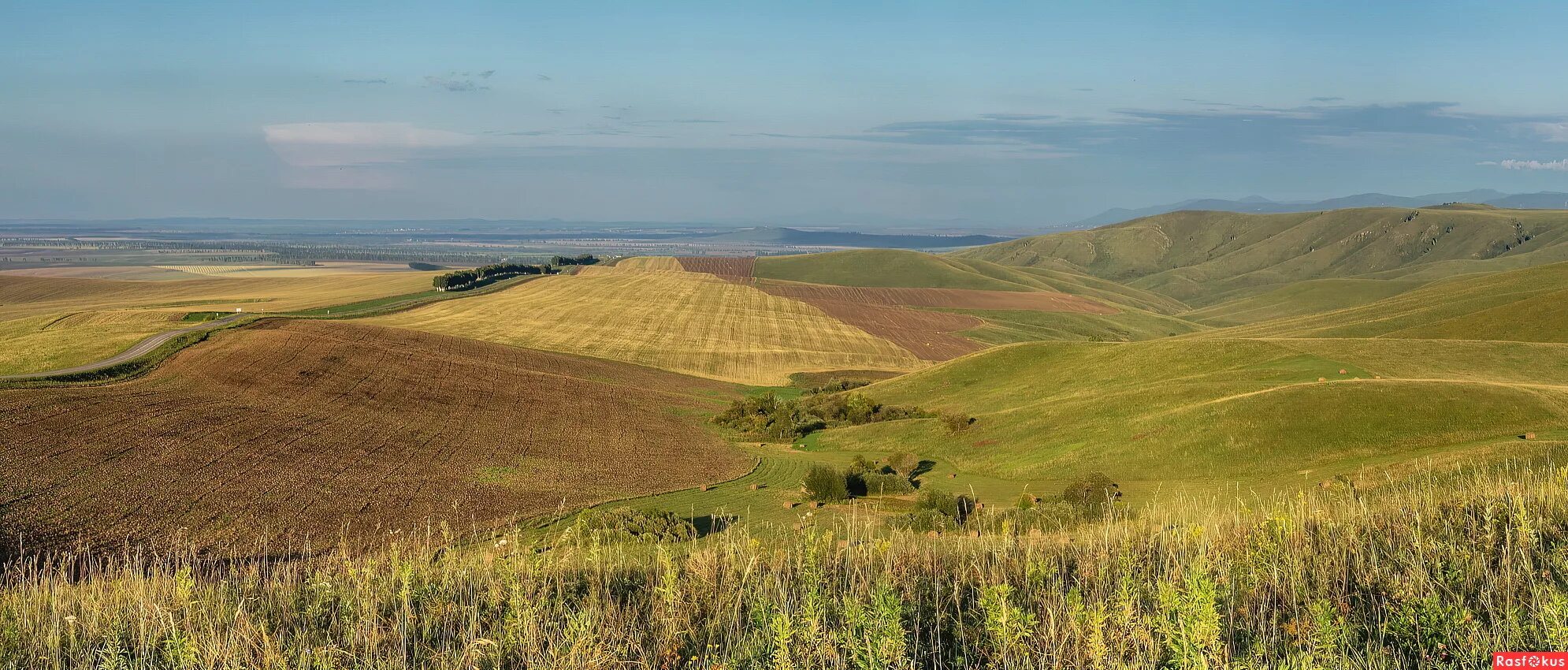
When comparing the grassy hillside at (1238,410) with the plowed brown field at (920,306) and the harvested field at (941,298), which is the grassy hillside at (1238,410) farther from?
the harvested field at (941,298)

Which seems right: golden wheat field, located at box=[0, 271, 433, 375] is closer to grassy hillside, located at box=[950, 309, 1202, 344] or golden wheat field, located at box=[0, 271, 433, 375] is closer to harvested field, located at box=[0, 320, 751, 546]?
harvested field, located at box=[0, 320, 751, 546]

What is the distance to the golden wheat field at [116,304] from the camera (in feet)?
184

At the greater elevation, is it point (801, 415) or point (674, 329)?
point (674, 329)

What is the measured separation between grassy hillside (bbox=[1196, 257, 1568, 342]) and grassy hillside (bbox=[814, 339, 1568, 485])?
16262 mm

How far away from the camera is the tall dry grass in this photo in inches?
397

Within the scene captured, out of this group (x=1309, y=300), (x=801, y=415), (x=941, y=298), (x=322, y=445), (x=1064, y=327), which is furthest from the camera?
(x=1309, y=300)

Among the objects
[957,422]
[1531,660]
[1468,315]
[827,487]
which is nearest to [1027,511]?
[827,487]

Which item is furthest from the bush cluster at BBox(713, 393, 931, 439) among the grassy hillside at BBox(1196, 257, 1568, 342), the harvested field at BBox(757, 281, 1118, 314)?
the harvested field at BBox(757, 281, 1118, 314)

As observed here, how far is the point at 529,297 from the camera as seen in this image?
12431 centimetres

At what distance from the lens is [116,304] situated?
12269 cm

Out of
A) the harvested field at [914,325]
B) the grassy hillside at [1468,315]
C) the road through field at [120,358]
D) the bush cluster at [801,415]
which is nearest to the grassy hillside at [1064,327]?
the harvested field at [914,325]

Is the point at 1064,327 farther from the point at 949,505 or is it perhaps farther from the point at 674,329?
the point at 949,505

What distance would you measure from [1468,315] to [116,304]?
497 feet

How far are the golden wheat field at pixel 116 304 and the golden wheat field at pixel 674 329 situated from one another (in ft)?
74.3
